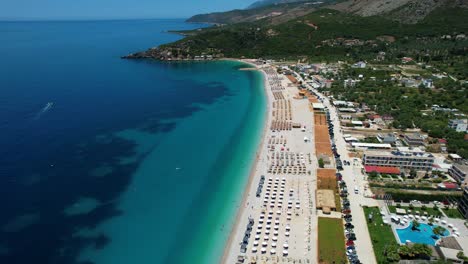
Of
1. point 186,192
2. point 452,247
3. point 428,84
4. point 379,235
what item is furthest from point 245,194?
point 428,84

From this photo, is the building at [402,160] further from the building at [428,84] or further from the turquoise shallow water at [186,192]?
the building at [428,84]

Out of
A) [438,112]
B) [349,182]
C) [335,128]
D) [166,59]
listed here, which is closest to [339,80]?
[438,112]

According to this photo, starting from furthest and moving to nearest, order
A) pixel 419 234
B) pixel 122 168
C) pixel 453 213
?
pixel 122 168 < pixel 453 213 < pixel 419 234

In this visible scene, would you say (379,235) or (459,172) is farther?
(459,172)

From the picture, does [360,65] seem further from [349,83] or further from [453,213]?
[453,213]

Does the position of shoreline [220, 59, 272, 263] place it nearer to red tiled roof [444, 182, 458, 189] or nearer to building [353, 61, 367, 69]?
red tiled roof [444, 182, 458, 189]

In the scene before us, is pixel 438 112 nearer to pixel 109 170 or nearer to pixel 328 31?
pixel 109 170
